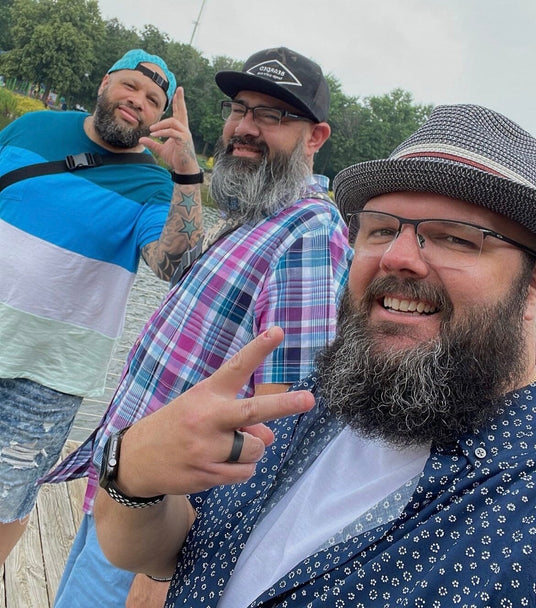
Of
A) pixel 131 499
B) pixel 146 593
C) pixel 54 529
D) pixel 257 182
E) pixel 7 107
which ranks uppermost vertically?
pixel 257 182

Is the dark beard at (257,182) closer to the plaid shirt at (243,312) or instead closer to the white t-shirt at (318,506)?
the plaid shirt at (243,312)

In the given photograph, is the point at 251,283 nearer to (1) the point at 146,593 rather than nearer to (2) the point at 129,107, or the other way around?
(1) the point at 146,593

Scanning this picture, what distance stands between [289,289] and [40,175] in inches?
60.8

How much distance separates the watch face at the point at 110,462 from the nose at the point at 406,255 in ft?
2.50

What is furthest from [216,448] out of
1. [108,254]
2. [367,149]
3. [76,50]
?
[367,149]

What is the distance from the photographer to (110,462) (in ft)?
4.22

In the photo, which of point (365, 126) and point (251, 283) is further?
point (365, 126)

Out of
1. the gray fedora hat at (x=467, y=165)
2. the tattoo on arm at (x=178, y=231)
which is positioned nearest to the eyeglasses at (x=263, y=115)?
the tattoo on arm at (x=178, y=231)

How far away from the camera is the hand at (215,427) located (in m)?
1.02

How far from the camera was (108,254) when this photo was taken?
9.07ft

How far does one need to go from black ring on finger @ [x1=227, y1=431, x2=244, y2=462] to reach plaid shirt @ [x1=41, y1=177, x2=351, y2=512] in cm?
83

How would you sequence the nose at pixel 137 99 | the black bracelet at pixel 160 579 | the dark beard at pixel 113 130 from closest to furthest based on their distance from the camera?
the black bracelet at pixel 160 579
the dark beard at pixel 113 130
the nose at pixel 137 99

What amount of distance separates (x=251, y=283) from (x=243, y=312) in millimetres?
111

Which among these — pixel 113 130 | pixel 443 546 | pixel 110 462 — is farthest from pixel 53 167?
pixel 443 546
